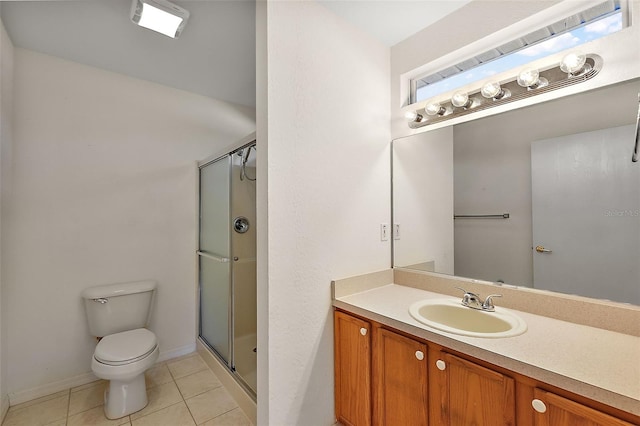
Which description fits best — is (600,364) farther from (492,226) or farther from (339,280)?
(339,280)

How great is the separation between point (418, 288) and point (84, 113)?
276cm

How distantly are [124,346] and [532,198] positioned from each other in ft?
8.50

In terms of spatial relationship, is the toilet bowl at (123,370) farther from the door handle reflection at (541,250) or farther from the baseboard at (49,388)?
the door handle reflection at (541,250)

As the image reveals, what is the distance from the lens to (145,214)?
2.30 m

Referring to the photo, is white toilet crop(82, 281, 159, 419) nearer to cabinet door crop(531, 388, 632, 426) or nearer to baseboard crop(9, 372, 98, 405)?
baseboard crop(9, 372, 98, 405)

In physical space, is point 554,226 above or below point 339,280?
above

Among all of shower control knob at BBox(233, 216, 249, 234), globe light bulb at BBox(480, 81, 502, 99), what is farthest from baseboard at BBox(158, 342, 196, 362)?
globe light bulb at BBox(480, 81, 502, 99)

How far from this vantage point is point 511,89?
1.40 m

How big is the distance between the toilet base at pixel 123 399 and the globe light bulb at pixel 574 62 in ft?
9.52

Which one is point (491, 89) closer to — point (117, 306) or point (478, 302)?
point (478, 302)

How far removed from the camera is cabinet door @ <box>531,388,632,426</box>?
0.75 m

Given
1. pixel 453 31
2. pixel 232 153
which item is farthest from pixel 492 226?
pixel 232 153

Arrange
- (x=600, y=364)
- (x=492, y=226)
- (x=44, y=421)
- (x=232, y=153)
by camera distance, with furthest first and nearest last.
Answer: (x=232, y=153) < (x=44, y=421) < (x=492, y=226) < (x=600, y=364)

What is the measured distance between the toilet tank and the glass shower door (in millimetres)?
444
